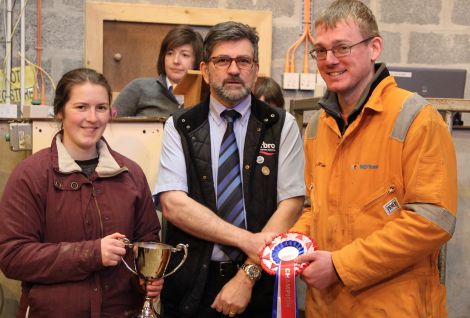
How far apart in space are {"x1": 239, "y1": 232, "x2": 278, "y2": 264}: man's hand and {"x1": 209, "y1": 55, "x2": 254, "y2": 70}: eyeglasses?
56cm

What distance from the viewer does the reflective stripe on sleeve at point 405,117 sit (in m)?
1.57

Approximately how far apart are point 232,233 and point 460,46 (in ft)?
9.62

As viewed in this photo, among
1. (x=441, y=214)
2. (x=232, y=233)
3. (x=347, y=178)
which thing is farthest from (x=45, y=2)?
(x=441, y=214)

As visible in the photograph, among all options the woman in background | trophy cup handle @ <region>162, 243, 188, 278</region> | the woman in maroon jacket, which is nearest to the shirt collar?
the woman in maroon jacket

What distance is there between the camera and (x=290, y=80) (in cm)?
402

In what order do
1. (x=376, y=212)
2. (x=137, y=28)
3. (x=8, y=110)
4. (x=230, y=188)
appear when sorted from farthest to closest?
1. (x=137, y=28)
2. (x=8, y=110)
3. (x=230, y=188)
4. (x=376, y=212)

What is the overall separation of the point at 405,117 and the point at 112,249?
2.97 feet

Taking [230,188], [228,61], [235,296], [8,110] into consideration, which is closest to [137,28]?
[8,110]

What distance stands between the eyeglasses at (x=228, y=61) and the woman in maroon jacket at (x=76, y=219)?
1.23ft

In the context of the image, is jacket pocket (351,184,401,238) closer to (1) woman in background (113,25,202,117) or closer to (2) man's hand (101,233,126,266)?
(2) man's hand (101,233,126,266)

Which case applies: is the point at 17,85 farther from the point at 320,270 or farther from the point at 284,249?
the point at 320,270

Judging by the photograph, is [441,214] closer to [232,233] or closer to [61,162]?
[232,233]

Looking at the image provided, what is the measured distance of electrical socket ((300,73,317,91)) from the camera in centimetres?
404

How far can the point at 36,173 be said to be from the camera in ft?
5.99
